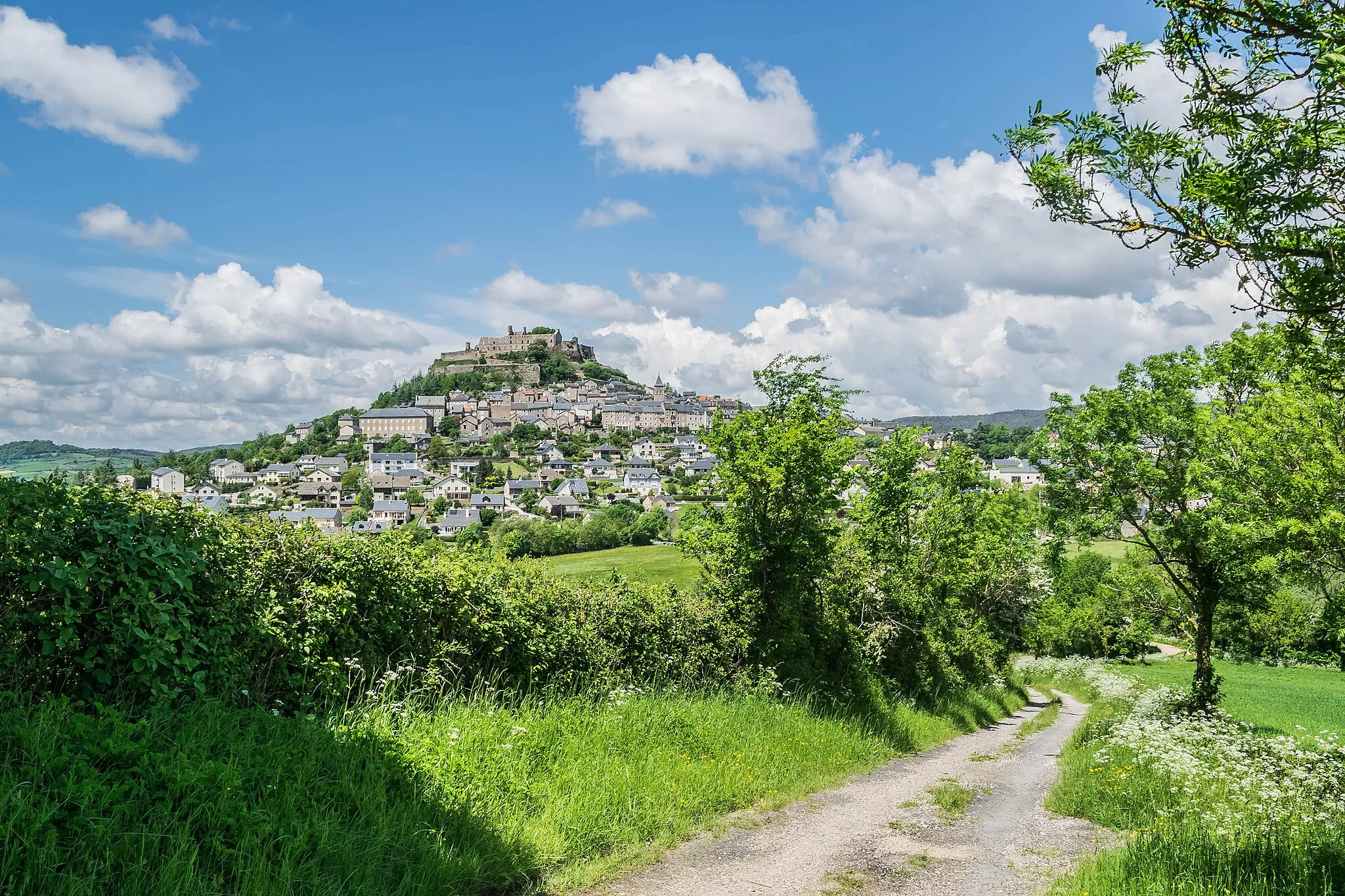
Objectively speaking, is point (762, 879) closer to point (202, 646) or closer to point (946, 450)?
point (202, 646)

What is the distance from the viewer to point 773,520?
12805 millimetres

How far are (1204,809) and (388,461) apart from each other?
167m

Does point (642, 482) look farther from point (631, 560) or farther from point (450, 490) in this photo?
point (631, 560)

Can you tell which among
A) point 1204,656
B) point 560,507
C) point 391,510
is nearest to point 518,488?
point 560,507

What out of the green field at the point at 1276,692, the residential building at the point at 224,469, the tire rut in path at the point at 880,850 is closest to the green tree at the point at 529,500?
the residential building at the point at 224,469

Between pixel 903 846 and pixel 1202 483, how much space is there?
43.5 feet

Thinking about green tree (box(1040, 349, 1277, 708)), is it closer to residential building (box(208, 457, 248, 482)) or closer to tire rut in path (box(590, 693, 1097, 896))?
tire rut in path (box(590, 693, 1097, 896))

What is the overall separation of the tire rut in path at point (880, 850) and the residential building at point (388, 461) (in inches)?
6052

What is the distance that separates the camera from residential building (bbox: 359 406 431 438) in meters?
191

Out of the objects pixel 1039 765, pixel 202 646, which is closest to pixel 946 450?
pixel 1039 765

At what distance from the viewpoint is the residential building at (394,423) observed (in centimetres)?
19075

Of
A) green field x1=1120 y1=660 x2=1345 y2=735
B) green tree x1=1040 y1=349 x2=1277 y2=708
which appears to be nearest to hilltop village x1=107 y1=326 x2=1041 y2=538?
green field x1=1120 y1=660 x2=1345 y2=735

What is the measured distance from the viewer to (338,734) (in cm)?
552

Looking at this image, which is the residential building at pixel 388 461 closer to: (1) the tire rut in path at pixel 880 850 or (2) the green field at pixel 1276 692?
(2) the green field at pixel 1276 692
